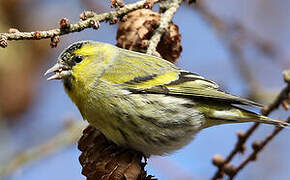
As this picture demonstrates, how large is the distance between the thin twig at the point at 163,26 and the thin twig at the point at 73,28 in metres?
0.26

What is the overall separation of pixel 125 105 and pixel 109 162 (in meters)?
0.52

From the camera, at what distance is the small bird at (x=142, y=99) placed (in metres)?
2.76

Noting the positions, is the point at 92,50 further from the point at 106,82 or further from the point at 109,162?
the point at 109,162

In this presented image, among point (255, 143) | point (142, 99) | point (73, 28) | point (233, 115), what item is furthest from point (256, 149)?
point (73, 28)

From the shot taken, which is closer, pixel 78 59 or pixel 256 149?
pixel 256 149


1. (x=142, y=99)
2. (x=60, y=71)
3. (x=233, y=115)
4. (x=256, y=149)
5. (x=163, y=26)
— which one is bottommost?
(x=256, y=149)

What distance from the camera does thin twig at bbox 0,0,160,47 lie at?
209 centimetres

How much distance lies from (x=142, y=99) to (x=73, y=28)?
2.69 feet

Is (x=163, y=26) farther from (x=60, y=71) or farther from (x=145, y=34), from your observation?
(x=60, y=71)

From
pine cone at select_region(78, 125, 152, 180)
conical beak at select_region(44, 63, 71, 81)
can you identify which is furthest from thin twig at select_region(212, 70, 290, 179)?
conical beak at select_region(44, 63, 71, 81)

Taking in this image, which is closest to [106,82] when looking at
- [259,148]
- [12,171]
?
[259,148]

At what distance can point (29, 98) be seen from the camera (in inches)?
204

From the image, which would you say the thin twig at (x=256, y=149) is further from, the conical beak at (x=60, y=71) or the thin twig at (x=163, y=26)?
the conical beak at (x=60, y=71)

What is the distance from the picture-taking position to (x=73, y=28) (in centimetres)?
223
